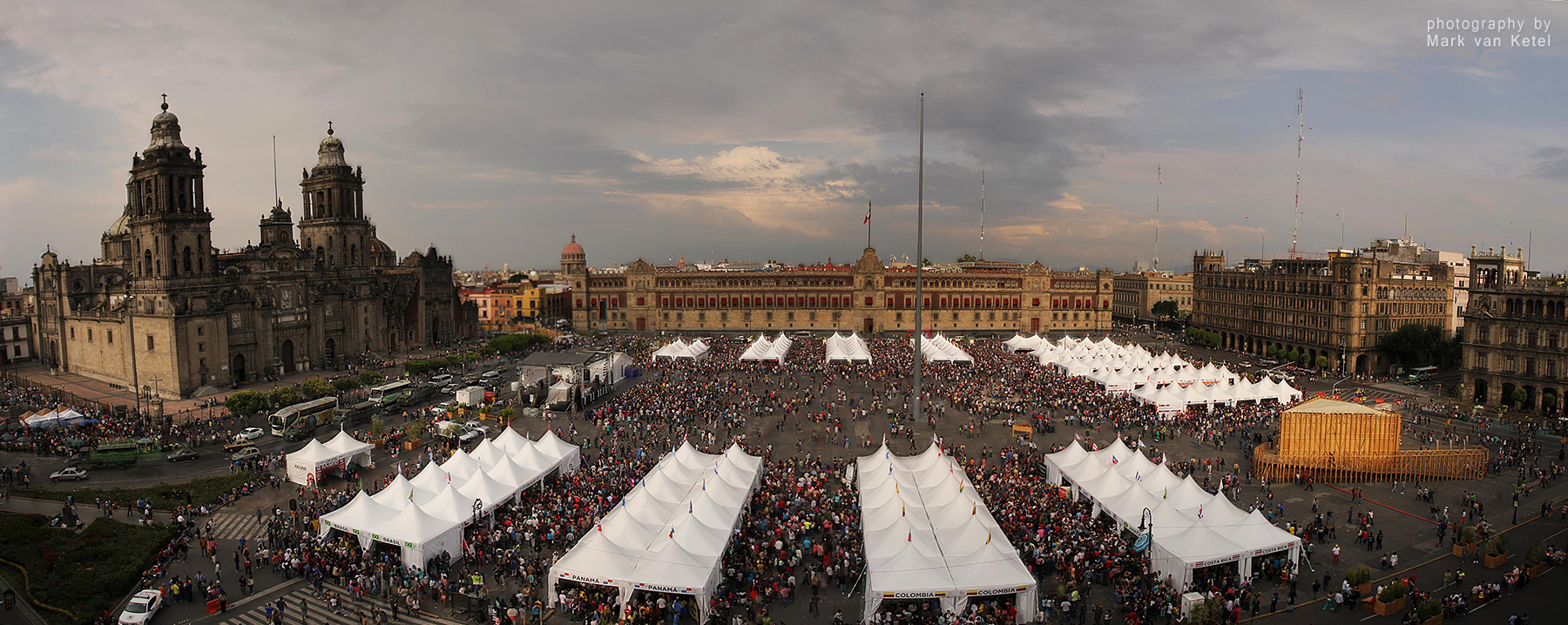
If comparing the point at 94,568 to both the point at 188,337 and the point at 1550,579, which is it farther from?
the point at 1550,579

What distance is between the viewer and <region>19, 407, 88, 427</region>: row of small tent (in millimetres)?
39844

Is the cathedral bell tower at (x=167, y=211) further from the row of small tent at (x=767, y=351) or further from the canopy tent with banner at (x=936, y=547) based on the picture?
the canopy tent with banner at (x=936, y=547)

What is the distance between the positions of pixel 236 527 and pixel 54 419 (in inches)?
888

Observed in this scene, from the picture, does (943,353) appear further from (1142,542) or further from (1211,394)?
(1142,542)

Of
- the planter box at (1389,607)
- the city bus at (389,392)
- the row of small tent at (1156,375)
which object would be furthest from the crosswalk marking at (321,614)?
the row of small tent at (1156,375)

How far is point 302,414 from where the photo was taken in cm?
4278

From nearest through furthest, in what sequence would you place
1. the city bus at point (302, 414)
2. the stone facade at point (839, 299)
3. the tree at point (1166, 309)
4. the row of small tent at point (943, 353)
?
1. the city bus at point (302, 414)
2. the row of small tent at point (943, 353)
3. the stone facade at point (839, 299)
4. the tree at point (1166, 309)

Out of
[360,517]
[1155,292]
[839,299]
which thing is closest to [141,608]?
[360,517]

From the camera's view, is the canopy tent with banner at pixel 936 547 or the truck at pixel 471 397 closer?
the canopy tent with banner at pixel 936 547

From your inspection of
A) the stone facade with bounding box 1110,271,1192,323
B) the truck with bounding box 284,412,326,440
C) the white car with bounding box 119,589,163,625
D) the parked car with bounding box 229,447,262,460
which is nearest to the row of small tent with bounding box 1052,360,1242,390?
the truck with bounding box 284,412,326,440

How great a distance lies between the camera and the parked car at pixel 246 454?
34781 mm

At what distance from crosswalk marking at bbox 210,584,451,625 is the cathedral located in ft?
132

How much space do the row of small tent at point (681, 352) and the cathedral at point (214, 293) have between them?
2669 centimetres

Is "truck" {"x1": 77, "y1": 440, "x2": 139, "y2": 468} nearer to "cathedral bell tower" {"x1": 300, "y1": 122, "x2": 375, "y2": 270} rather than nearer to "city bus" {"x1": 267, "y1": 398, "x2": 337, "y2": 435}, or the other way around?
"city bus" {"x1": 267, "y1": 398, "x2": 337, "y2": 435}
